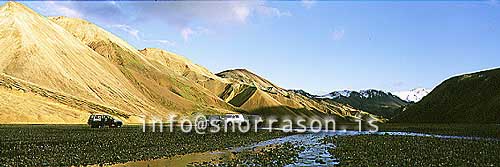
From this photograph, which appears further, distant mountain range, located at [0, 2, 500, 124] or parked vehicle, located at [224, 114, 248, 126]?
distant mountain range, located at [0, 2, 500, 124]

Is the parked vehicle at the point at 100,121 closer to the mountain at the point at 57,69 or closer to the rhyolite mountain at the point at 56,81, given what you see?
the rhyolite mountain at the point at 56,81

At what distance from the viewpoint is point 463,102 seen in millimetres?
141375

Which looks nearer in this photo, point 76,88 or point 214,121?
point 214,121

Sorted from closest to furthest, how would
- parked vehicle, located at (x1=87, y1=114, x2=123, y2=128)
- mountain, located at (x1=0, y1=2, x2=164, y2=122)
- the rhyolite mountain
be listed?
parked vehicle, located at (x1=87, y1=114, x2=123, y2=128) → the rhyolite mountain → mountain, located at (x1=0, y1=2, x2=164, y2=122)

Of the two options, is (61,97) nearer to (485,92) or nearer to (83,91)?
(83,91)

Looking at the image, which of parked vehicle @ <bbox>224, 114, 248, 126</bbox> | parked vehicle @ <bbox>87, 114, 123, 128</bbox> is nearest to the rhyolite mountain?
parked vehicle @ <bbox>87, 114, 123, 128</bbox>

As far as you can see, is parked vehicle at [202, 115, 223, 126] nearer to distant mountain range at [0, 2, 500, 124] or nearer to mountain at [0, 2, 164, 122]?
distant mountain range at [0, 2, 500, 124]

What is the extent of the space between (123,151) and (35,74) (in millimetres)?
125430

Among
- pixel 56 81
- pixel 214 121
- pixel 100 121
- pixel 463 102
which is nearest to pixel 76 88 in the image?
pixel 56 81

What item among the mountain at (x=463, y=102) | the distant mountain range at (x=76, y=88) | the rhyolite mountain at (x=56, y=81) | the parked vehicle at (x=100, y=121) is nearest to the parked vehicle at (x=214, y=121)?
the parked vehicle at (x=100, y=121)

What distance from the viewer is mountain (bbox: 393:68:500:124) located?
124m

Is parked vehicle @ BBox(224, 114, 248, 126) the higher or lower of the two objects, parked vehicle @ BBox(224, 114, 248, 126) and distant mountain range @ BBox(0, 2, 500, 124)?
the lower

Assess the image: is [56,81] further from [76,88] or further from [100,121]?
[100,121]

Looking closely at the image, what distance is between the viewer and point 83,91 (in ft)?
487
